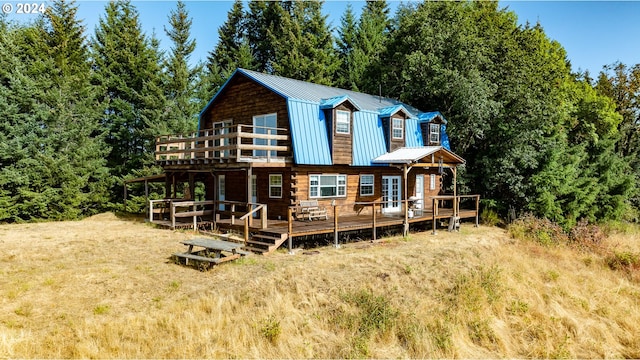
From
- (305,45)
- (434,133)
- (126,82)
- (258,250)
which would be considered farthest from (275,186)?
(305,45)

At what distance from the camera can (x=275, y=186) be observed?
18.4 metres

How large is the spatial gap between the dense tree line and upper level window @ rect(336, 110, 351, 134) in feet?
30.9

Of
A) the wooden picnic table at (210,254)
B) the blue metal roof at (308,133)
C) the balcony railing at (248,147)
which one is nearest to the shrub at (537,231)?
the blue metal roof at (308,133)

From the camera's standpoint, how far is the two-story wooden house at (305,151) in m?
17.4

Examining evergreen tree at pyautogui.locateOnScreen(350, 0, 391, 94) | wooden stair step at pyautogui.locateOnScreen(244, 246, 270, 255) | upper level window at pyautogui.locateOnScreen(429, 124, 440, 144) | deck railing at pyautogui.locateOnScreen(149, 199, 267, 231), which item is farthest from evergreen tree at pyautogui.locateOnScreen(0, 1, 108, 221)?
evergreen tree at pyautogui.locateOnScreen(350, 0, 391, 94)

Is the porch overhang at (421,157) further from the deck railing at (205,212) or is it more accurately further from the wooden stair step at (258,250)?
the wooden stair step at (258,250)

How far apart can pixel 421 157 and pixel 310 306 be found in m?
11.2

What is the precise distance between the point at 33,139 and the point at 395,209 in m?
21.8

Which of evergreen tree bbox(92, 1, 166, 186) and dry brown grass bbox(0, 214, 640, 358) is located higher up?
evergreen tree bbox(92, 1, 166, 186)

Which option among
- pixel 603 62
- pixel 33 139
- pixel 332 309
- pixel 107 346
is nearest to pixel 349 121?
pixel 332 309

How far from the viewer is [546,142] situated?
976 inches

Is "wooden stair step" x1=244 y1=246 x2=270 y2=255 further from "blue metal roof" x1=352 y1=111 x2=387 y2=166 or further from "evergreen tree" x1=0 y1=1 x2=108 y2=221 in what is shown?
"evergreen tree" x1=0 y1=1 x2=108 y2=221

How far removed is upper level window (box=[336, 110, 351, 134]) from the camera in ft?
61.2

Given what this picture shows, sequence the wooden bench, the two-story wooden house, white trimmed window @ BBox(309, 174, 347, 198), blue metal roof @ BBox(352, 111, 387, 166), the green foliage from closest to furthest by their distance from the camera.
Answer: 1. the green foliage
2. the two-story wooden house
3. the wooden bench
4. white trimmed window @ BBox(309, 174, 347, 198)
5. blue metal roof @ BBox(352, 111, 387, 166)
